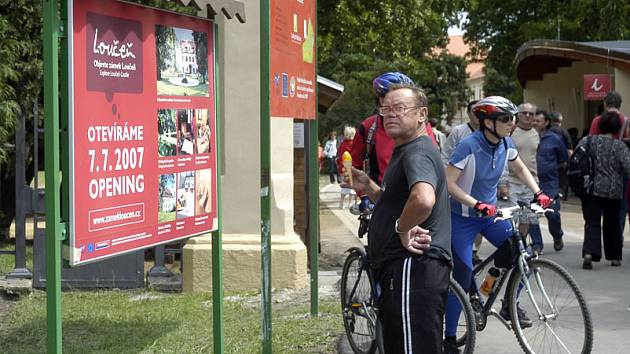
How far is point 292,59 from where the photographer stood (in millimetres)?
6820

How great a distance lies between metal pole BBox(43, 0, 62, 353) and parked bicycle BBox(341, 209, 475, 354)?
2.10 meters

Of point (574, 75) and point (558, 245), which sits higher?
point (574, 75)

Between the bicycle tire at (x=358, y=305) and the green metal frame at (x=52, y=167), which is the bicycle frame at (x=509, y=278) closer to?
the bicycle tire at (x=358, y=305)

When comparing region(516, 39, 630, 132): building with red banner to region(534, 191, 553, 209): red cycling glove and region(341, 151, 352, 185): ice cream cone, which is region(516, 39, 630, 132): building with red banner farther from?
region(341, 151, 352, 185): ice cream cone

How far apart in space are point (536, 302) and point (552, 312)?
4.4 inches

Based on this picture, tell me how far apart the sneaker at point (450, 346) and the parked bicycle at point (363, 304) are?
61mm

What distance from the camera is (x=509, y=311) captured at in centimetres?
641

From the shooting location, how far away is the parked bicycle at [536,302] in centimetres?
614

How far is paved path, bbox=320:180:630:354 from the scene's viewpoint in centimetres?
728

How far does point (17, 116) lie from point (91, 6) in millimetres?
5704

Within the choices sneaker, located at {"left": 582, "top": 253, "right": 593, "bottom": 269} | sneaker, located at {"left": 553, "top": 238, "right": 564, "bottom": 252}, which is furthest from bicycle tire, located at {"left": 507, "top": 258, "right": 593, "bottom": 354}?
sneaker, located at {"left": 553, "top": 238, "right": 564, "bottom": 252}

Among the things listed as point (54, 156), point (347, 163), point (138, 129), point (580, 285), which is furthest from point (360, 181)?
point (580, 285)

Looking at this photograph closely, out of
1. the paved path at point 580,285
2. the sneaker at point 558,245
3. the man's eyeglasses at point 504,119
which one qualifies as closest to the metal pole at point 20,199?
the paved path at point 580,285

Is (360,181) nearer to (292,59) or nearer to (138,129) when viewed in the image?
(138,129)
